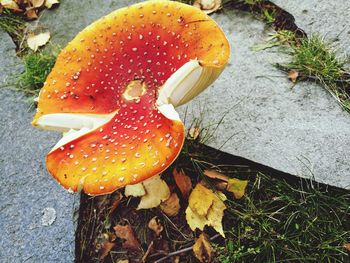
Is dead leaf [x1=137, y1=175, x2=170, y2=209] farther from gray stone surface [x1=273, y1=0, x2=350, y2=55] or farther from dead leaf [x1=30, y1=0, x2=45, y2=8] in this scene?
dead leaf [x1=30, y1=0, x2=45, y2=8]

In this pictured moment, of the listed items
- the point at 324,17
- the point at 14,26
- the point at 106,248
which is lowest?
the point at 106,248

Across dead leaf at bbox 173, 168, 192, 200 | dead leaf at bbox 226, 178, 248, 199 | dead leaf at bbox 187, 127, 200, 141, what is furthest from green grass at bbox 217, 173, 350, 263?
dead leaf at bbox 187, 127, 200, 141

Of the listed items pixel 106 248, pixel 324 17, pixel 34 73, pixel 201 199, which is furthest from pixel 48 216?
pixel 324 17

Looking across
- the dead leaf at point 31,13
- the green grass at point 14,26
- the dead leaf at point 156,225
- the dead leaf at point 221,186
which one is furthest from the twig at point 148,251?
the dead leaf at point 31,13

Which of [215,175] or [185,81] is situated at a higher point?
[185,81]

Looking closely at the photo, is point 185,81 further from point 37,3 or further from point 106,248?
point 37,3

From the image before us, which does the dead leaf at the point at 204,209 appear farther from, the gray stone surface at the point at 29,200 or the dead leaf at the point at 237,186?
the gray stone surface at the point at 29,200
